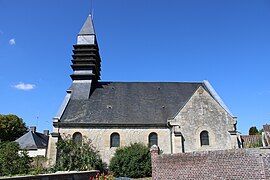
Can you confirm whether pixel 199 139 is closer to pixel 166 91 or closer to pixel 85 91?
pixel 166 91

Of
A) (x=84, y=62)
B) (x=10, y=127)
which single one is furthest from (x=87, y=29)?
(x=10, y=127)

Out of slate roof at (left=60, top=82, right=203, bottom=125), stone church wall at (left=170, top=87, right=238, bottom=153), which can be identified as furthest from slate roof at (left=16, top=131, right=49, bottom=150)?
stone church wall at (left=170, top=87, right=238, bottom=153)

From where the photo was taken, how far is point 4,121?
42156 millimetres

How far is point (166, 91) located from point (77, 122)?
33.5ft

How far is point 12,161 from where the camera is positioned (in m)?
14.1

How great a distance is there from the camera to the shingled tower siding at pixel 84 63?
24312mm

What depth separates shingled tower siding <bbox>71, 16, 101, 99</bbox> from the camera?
79.8 feet

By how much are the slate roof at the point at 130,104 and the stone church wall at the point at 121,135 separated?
621 millimetres

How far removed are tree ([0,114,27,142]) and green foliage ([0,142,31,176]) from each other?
30922 mm

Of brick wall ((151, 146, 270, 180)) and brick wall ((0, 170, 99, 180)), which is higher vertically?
brick wall ((151, 146, 270, 180))

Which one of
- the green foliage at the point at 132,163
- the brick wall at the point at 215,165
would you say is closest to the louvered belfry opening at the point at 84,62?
the green foliage at the point at 132,163

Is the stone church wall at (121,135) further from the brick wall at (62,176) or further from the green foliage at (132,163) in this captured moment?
the brick wall at (62,176)

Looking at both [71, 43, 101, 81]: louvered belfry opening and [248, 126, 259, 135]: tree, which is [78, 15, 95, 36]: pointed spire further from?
[248, 126, 259, 135]: tree

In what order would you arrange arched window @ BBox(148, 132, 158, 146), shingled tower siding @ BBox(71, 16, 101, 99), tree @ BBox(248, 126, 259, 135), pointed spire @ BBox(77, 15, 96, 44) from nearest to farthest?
arched window @ BBox(148, 132, 158, 146) → shingled tower siding @ BBox(71, 16, 101, 99) → pointed spire @ BBox(77, 15, 96, 44) → tree @ BBox(248, 126, 259, 135)
